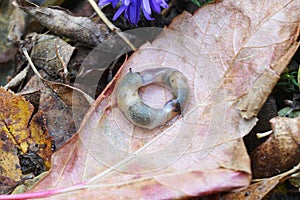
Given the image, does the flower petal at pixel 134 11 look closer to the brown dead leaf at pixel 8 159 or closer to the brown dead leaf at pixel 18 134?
the brown dead leaf at pixel 18 134

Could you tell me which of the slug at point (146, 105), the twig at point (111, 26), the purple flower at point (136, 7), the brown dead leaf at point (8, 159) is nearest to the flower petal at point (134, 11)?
Result: the purple flower at point (136, 7)

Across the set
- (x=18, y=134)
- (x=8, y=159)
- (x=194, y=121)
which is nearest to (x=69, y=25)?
(x=18, y=134)

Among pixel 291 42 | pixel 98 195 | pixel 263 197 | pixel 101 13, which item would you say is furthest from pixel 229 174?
pixel 101 13

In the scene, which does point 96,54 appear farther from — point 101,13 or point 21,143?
point 21,143

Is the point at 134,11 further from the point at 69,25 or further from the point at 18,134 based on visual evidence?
the point at 18,134

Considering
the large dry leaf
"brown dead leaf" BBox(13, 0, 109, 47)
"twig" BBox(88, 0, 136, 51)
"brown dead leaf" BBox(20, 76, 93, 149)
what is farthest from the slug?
"brown dead leaf" BBox(13, 0, 109, 47)
